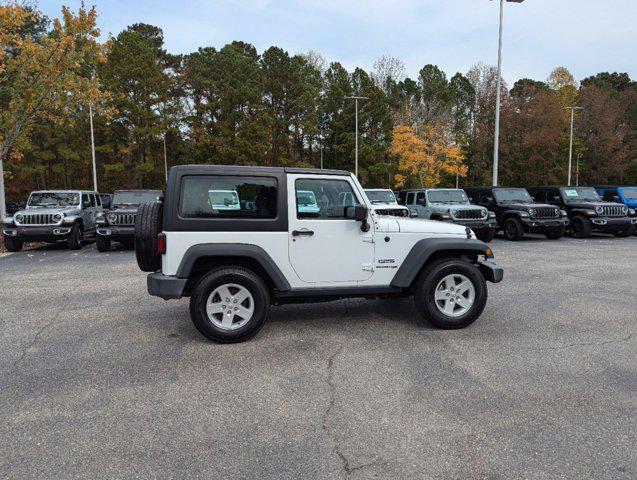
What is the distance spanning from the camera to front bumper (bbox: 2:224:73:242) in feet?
42.5

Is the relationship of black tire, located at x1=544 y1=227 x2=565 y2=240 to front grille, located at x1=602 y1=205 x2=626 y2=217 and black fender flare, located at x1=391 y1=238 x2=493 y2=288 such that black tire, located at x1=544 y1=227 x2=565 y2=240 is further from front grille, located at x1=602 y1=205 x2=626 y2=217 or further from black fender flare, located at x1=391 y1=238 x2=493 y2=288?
black fender flare, located at x1=391 y1=238 x2=493 y2=288

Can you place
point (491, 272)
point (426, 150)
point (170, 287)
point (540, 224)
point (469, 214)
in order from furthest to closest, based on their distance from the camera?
point (426, 150)
point (540, 224)
point (469, 214)
point (491, 272)
point (170, 287)

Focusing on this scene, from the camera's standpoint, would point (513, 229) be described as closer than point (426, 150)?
Yes

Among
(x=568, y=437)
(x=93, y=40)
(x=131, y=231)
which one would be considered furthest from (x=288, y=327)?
(x=93, y=40)

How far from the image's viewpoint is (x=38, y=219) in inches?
517

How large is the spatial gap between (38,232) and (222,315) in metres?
10.6

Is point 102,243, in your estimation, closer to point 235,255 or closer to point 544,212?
point 235,255

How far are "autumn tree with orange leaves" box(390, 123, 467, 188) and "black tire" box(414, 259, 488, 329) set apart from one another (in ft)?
116

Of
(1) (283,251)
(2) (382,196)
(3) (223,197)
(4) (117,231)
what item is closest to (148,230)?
(3) (223,197)

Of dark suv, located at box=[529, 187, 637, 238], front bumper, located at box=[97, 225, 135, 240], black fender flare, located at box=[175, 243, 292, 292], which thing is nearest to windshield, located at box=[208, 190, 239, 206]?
black fender flare, located at box=[175, 243, 292, 292]

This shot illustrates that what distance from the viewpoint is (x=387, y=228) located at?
5.35 m

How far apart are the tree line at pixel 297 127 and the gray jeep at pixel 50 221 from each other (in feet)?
97.1

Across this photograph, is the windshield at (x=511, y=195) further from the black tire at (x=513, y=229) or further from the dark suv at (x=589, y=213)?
the dark suv at (x=589, y=213)

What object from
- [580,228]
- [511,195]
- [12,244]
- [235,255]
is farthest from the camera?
[511,195]
